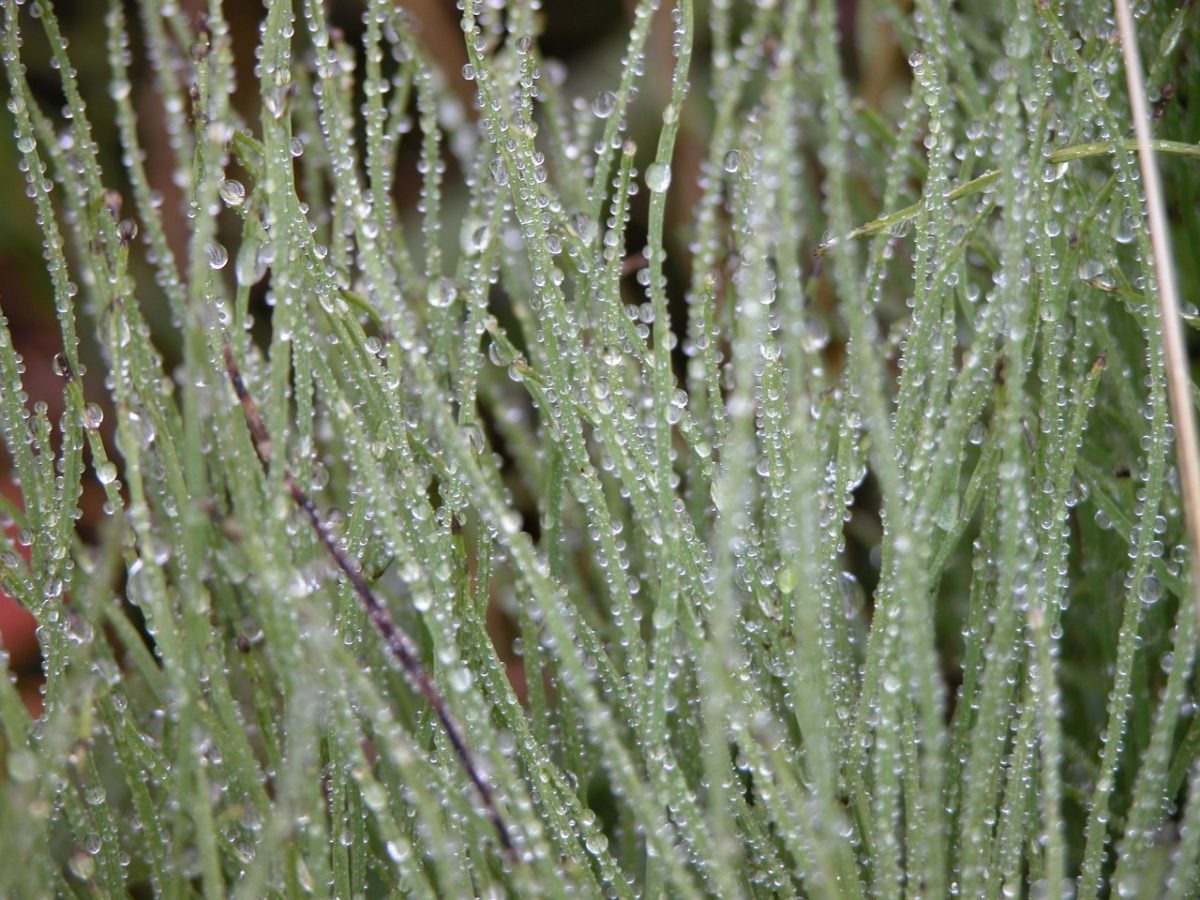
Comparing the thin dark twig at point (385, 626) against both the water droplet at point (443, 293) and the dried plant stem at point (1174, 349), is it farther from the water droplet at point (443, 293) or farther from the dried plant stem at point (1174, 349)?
the dried plant stem at point (1174, 349)

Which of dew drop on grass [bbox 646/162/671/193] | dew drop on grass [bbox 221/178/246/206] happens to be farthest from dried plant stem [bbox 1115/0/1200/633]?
dew drop on grass [bbox 221/178/246/206]

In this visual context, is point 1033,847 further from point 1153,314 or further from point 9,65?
point 9,65

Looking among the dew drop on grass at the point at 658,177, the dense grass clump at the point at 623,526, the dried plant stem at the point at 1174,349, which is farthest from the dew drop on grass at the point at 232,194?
the dried plant stem at the point at 1174,349

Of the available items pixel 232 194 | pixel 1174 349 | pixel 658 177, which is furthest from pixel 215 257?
pixel 1174 349

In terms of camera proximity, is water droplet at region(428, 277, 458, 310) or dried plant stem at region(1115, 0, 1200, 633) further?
water droplet at region(428, 277, 458, 310)

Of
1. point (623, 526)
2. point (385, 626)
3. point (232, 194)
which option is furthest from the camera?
point (623, 526)

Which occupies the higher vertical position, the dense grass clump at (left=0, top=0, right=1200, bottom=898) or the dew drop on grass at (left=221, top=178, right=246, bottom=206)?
the dew drop on grass at (left=221, top=178, right=246, bottom=206)

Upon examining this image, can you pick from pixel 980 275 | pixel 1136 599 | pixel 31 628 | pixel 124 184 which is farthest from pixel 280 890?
pixel 124 184

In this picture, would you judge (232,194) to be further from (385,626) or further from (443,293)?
(385,626)

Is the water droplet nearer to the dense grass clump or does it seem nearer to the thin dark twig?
the dense grass clump
